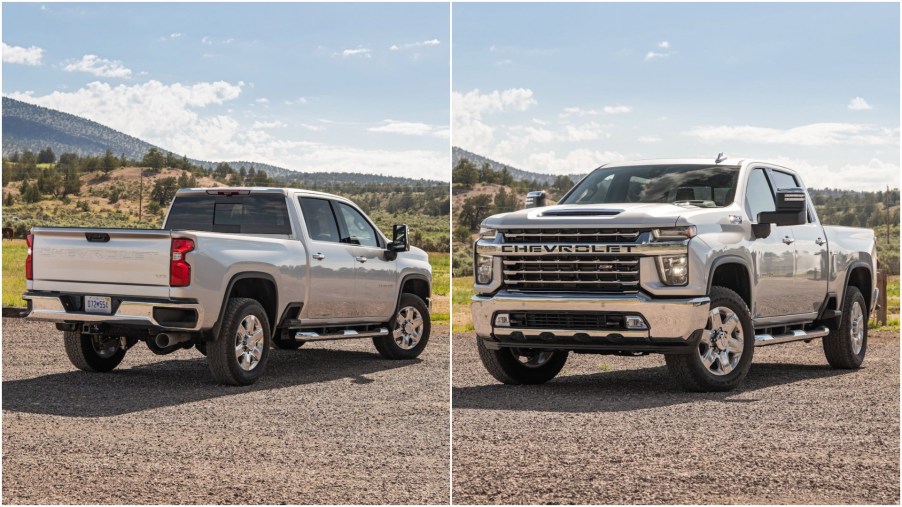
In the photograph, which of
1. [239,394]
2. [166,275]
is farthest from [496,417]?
[166,275]

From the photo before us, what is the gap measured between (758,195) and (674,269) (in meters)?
1.88

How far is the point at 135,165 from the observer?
239 ft

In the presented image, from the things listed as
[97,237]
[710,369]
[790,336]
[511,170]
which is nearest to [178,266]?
[97,237]

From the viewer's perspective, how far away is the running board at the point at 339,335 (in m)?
12.5

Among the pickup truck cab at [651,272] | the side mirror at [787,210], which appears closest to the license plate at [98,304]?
the pickup truck cab at [651,272]

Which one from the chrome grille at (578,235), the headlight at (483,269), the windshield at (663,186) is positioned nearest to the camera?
the chrome grille at (578,235)

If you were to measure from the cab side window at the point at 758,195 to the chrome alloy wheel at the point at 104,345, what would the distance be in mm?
6077

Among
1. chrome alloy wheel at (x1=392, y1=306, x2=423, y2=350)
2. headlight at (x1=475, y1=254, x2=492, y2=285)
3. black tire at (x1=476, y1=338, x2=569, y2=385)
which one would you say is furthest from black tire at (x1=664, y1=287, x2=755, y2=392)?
chrome alloy wheel at (x1=392, y1=306, x2=423, y2=350)

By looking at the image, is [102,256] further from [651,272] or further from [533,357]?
[651,272]

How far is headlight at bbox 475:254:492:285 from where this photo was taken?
10.5m

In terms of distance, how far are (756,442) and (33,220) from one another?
55356mm

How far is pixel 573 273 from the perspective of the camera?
10.0 meters

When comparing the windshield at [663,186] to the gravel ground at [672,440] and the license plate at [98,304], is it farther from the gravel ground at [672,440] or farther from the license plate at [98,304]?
the license plate at [98,304]

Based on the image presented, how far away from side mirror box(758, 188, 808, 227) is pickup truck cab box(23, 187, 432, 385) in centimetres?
426
